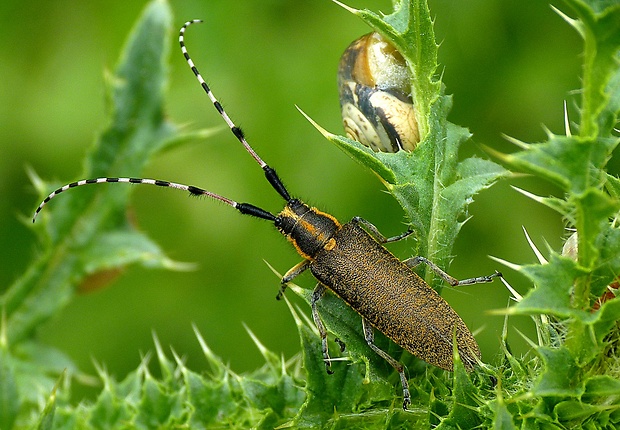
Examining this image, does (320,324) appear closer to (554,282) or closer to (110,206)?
(554,282)

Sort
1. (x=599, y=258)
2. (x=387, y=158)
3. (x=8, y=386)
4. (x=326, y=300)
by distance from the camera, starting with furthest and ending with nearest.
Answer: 1. (x=8, y=386)
2. (x=326, y=300)
3. (x=387, y=158)
4. (x=599, y=258)

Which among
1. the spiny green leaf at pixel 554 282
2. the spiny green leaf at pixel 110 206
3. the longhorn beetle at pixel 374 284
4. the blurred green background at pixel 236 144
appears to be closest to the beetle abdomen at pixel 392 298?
the longhorn beetle at pixel 374 284

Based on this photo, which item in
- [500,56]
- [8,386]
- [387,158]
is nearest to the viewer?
[387,158]

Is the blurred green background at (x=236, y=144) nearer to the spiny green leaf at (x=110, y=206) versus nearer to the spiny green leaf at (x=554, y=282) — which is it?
the spiny green leaf at (x=110, y=206)

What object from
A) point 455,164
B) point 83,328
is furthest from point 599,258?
point 83,328

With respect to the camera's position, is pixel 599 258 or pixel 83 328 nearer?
pixel 599 258

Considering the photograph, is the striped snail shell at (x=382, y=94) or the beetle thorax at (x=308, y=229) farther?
the beetle thorax at (x=308, y=229)

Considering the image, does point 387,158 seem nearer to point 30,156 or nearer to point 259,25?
point 259,25
